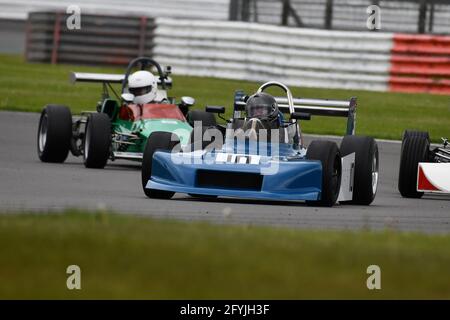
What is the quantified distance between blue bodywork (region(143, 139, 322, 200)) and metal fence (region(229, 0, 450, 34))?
50.0ft

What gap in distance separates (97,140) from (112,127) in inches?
61.1

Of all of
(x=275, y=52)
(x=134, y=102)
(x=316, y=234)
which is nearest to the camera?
(x=316, y=234)

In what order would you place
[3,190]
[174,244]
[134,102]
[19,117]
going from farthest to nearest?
1. [19,117]
2. [134,102]
3. [3,190]
4. [174,244]

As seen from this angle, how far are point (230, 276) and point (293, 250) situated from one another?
0.85 metres

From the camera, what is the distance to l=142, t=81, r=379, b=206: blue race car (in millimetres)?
12273

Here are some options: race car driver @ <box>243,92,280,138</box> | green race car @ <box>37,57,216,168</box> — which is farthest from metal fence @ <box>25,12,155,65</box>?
race car driver @ <box>243,92,280,138</box>

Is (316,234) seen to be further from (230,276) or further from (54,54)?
(54,54)

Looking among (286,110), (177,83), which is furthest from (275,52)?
(286,110)

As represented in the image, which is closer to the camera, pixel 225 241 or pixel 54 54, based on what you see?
pixel 225 241

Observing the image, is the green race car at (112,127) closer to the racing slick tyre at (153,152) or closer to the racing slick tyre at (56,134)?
the racing slick tyre at (56,134)

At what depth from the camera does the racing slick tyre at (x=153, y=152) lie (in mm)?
12734

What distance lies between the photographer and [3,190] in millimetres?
12555

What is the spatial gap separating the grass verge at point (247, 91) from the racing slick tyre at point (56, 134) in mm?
6156

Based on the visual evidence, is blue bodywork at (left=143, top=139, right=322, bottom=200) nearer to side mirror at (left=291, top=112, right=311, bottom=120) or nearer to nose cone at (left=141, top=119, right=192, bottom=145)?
side mirror at (left=291, top=112, right=311, bottom=120)
